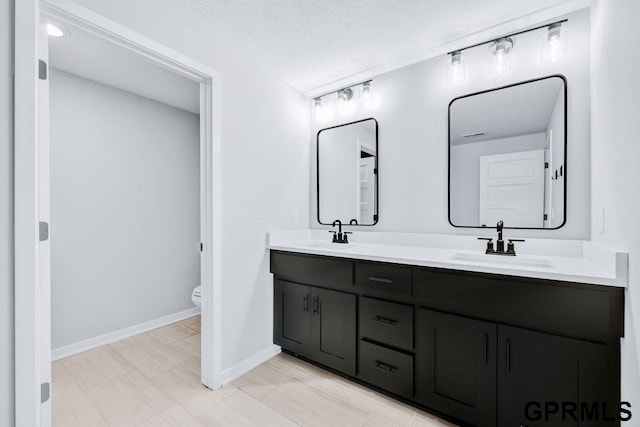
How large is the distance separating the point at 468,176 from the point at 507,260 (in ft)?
2.03

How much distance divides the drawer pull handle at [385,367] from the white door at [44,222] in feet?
5.54

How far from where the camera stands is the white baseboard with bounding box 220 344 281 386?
1.96 meters

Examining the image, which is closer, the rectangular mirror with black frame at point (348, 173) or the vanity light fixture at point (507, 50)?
the vanity light fixture at point (507, 50)

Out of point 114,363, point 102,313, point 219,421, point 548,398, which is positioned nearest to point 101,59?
point 102,313

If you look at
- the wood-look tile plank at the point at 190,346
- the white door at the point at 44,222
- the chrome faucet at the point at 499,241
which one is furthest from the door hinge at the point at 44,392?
the chrome faucet at the point at 499,241

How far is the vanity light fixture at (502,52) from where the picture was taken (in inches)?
70.6

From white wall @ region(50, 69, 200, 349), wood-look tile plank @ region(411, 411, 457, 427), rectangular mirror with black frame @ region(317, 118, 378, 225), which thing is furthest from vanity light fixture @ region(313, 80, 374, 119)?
wood-look tile plank @ region(411, 411, 457, 427)

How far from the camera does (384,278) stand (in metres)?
1.75

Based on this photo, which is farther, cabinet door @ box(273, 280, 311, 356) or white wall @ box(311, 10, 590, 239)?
cabinet door @ box(273, 280, 311, 356)

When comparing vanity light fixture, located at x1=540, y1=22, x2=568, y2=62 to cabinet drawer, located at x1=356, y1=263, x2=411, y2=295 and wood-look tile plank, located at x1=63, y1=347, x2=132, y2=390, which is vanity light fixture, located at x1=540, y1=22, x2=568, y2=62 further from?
wood-look tile plank, located at x1=63, y1=347, x2=132, y2=390

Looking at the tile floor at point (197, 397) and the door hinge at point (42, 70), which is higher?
the door hinge at point (42, 70)

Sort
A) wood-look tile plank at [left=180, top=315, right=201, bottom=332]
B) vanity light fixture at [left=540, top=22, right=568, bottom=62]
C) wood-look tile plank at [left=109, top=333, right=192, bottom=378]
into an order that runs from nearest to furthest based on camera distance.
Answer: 1. vanity light fixture at [left=540, top=22, right=568, bottom=62]
2. wood-look tile plank at [left=109, top=333, right=192, bottom=378]
3. wood-look tile plank at [left=180, top=315, right=201, bottom=332]

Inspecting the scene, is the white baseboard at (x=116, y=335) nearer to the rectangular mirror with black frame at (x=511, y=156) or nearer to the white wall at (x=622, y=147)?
the rectangular mirror with black frame at (x=511, y=156)

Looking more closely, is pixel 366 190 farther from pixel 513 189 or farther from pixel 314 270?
pixel 513 189
